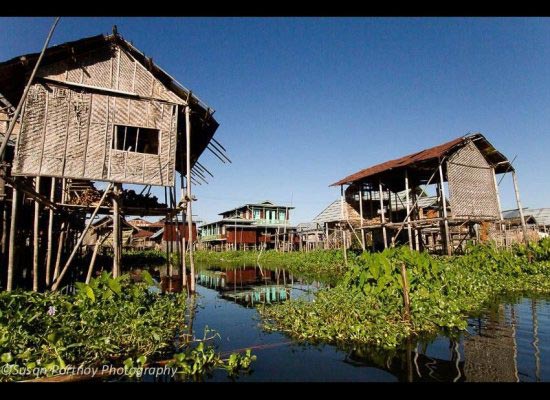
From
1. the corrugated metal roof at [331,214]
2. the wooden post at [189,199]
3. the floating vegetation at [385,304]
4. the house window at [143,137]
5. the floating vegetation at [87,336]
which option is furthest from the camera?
the corrugated metal roof at [331,214]

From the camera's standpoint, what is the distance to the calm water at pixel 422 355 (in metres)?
5.56

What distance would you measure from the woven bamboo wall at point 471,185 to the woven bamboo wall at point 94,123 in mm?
14520

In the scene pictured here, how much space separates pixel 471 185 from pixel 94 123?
1889 cm

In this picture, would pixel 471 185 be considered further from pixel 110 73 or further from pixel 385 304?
pixel 110 73

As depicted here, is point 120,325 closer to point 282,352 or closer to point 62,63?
→ point 282,352

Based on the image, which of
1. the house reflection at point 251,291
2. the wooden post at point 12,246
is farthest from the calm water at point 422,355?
the wooden post at point 12,246

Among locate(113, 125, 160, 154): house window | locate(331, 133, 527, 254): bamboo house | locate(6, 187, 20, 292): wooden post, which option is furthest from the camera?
locate(331, 133, 527, 254): bamboo house

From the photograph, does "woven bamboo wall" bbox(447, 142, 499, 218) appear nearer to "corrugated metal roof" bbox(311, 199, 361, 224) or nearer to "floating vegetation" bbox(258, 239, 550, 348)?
"floating vegetation" bbox(258, 239, 550, 348)

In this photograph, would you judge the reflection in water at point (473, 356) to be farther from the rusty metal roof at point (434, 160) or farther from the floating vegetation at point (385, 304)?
the rusty metal roof at point (434, 160)

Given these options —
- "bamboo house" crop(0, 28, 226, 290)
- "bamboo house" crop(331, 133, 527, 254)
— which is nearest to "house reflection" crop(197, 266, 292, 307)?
"bamboo house" crop(0, 28, 226, 290)

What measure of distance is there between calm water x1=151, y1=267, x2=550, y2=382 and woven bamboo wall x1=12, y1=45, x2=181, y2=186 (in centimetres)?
590

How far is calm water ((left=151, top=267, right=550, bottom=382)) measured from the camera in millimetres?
5559
